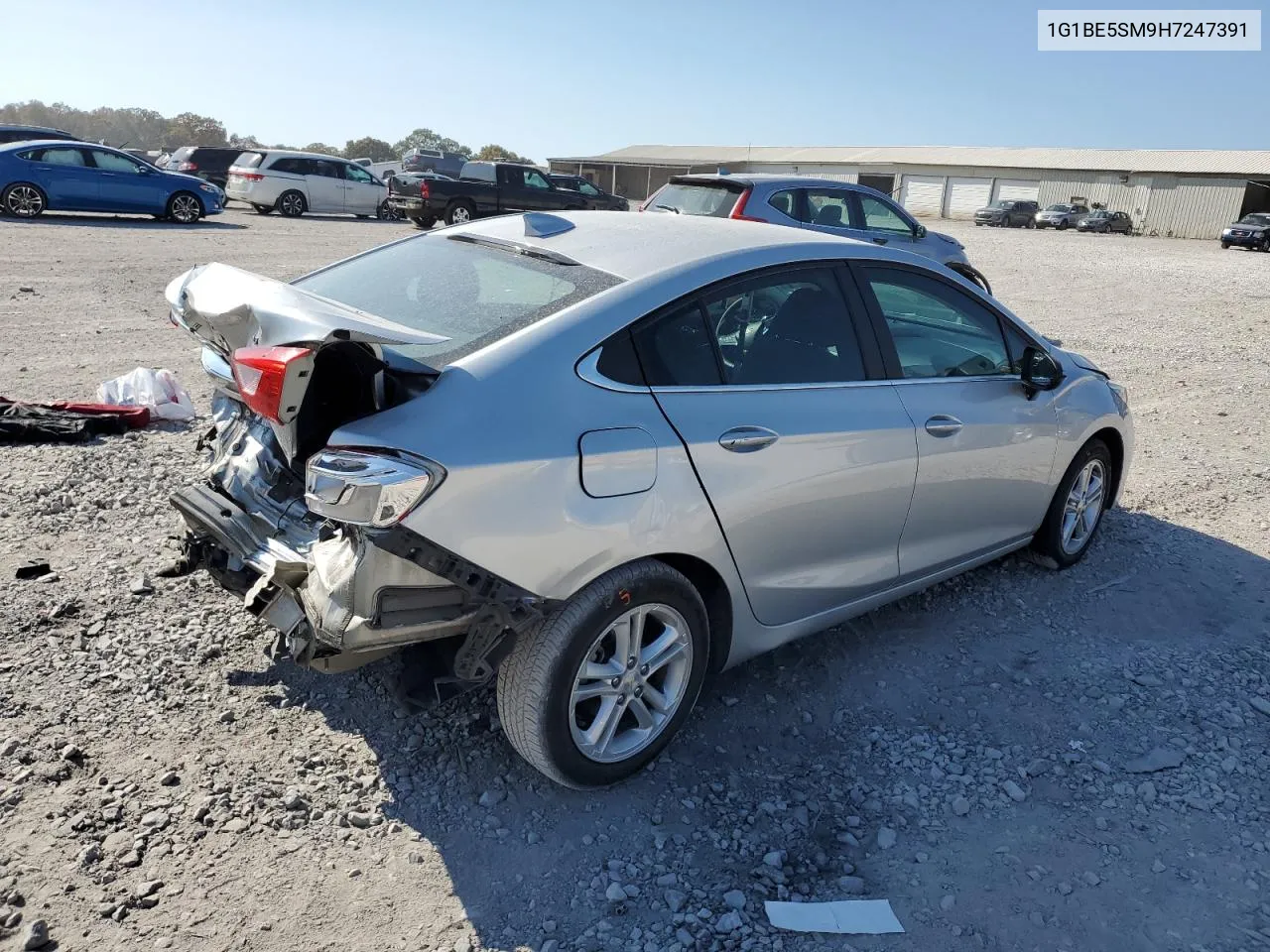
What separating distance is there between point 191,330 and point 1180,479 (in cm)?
613

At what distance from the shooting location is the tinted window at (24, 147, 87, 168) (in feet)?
61.7

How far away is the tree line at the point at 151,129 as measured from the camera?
85.0 metres

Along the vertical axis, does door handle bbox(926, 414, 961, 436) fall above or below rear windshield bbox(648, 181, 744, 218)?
below

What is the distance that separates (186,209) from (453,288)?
20.4 meters

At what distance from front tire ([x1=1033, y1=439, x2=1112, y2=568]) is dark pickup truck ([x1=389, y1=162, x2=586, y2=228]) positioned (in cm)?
2018

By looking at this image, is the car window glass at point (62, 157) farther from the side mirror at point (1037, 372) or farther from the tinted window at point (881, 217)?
the side mirror at point (1037, 372)

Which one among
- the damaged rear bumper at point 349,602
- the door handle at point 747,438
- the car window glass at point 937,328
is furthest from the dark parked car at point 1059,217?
the damaged rear bumper at point 349,602

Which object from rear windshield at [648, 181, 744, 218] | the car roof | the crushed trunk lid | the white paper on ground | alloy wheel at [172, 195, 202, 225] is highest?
rear windshield at [648, 181, 744, 218]

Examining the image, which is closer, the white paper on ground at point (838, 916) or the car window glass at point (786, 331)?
the white paper on ground at point (838, 916)

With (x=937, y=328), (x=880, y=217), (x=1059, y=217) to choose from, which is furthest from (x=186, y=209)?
(x=1059, y=217)

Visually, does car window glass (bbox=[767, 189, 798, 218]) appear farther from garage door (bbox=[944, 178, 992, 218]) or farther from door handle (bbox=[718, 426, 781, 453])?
garage door (bbox=[944, 178, 992, 218])

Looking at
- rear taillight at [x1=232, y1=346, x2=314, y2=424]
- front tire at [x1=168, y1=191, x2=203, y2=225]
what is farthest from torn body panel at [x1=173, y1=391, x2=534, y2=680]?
front tire at [x1=168, y1=191, x2=203, y2=225]

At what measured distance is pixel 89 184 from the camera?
19.6 meters

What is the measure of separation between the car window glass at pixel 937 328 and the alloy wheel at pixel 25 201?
19986mm
